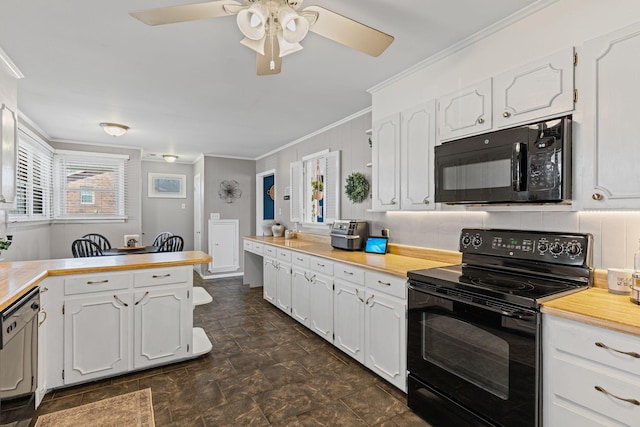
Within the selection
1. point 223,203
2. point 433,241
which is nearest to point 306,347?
point 433,241

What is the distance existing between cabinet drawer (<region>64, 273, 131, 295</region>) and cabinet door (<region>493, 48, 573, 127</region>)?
9.33 ft

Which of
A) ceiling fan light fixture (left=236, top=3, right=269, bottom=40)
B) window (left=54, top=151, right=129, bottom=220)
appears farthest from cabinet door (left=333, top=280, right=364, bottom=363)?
window (left=54, top=151, right=129, bottom=220)

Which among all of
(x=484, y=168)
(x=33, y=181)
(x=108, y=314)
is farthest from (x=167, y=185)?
(x=484, y=168)

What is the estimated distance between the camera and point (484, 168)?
2.06m

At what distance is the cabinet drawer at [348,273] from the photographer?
2644 millimetres

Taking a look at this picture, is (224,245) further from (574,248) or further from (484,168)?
(574,248)

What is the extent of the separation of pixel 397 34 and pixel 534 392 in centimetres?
212

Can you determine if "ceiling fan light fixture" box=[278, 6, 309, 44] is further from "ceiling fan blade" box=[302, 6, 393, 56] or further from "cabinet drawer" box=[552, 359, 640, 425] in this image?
"cabinet drawer" box=[552, 359, 640, 425]

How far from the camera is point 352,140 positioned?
3939 mm

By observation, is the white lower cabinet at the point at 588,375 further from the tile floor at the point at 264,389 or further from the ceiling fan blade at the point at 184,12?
the ceiling fan blade at the point at 184,12

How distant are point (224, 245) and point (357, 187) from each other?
12.2ft

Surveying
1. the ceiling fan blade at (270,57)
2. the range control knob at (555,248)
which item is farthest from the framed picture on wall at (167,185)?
the range control knob at (555,248)

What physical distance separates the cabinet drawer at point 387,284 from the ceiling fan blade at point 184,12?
1.83 metres

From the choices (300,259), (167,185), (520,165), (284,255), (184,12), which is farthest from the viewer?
(167,185)
